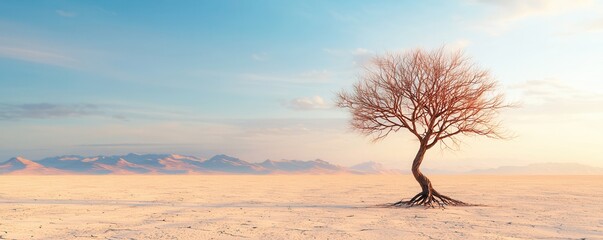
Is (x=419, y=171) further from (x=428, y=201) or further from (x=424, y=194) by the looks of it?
(x=428, y=201)

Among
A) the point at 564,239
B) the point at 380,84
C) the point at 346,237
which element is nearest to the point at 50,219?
the point at 346,237

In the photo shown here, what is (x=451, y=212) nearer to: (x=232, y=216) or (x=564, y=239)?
(x=564, y=239)

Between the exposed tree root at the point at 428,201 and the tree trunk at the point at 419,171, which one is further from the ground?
the tree trunk at the point at 419,171

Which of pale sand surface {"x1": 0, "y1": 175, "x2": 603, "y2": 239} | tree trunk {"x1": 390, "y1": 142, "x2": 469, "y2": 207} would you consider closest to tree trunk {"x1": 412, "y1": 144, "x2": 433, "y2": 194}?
tree trunk {"x1": 390, "y1": 142, "x2": 469, "y2": 207}

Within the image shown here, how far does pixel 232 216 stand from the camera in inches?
753

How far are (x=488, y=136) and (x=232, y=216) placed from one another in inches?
503

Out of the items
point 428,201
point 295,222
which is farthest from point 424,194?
point 295,222

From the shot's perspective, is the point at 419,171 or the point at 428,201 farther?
the point at 419,171

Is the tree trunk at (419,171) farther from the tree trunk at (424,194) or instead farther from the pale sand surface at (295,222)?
the pale sand surface at (295,222)

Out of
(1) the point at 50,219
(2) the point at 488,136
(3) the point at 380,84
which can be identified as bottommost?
(1) the point at 50,219

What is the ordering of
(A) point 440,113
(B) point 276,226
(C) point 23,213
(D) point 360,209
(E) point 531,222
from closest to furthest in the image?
(B) point 276,226 → (E) point 531,222 → (C) point 23,213 → (D) point 360,209 → (A) point 440,113

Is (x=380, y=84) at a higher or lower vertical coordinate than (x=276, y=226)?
higher

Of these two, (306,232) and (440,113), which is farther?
(440,113)

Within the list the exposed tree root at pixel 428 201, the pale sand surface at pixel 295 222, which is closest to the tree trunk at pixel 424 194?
the exposed tree root at pixel 428 201
